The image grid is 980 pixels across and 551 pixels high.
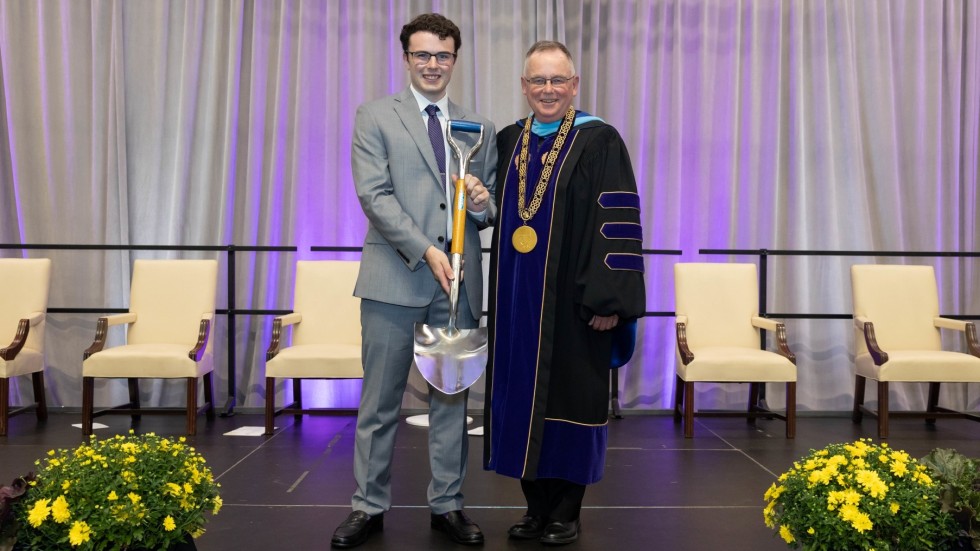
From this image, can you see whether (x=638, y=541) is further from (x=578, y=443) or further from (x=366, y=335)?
(x=366, y=335)

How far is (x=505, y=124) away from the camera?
17.8ft

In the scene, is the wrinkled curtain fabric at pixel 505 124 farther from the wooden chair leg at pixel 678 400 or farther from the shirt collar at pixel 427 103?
the shirt collar at pixel 427 103

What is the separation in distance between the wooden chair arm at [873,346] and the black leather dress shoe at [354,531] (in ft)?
10.7

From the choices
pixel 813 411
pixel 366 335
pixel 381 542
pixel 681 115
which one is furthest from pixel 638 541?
pixel 681 115

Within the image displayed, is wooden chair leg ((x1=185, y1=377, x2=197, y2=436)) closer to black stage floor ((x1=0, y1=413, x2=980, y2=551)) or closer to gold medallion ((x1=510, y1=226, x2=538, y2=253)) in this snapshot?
black stage floor ((x1=0, y1=413, x2=980, y2=551))

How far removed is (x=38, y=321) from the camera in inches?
187

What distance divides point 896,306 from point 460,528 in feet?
11.8

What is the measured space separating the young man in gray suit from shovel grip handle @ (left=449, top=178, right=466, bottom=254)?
40 millimetres

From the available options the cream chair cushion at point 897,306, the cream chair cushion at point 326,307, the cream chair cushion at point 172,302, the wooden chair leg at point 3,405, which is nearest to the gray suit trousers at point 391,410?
the cream chair cushion at point 326,307

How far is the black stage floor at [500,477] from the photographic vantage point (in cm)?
277

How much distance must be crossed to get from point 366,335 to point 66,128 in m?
3.70

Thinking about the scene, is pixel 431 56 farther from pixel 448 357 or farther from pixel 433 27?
pixel 448 357

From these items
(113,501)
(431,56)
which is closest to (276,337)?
(431,56)

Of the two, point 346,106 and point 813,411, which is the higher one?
point 346,106
